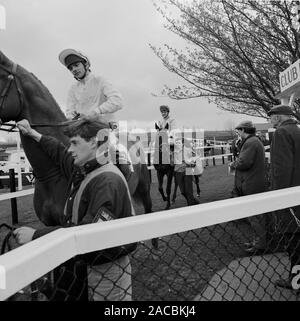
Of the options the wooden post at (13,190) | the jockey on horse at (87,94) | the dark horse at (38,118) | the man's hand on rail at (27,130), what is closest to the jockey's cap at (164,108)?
the wooden post at (13,190)

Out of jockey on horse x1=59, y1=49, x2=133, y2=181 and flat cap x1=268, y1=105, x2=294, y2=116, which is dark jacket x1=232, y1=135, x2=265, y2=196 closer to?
flat cap x1=268, y1=105, x2=294, y2=116

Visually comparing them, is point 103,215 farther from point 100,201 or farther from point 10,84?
point 10,84

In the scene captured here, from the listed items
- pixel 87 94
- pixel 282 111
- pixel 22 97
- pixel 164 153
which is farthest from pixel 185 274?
pixel 164 153

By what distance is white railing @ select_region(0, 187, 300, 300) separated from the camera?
1.06 m

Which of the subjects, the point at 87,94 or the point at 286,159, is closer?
the point at 286,159

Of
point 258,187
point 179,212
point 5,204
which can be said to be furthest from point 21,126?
point 5,204

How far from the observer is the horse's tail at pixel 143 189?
6.04 m

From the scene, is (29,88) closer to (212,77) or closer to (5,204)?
(212,77)

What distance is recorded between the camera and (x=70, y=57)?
366 centimetres

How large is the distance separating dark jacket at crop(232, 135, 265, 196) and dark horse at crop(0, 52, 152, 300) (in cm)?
264

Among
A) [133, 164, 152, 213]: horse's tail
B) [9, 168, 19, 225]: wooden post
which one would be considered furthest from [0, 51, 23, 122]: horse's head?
[9, 168, 19, 225]: wooden post

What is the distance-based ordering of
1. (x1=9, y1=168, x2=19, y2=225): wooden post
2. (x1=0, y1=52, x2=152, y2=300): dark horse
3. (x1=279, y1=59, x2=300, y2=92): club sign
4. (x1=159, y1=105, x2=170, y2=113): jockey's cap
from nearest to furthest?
(x1=0, y1=52, x2=152, y2=300): dark horse
(x1=279, y1=59, x2=300, y2=92): club sign
(x1=9, y1=168, x2=19, y2=225): wooden post
(x1=159, y1=105, x2=170, y2=113): jockey's cap

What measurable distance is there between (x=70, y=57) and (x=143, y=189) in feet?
9.80
